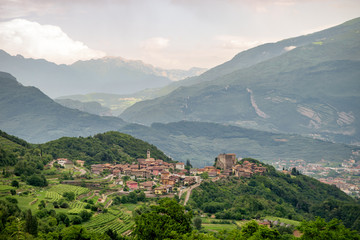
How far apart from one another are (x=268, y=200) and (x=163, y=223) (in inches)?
1800

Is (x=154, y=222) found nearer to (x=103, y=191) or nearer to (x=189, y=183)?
(x=103, y=191)

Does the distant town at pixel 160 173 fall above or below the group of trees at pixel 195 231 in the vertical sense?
below

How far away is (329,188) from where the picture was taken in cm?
11238

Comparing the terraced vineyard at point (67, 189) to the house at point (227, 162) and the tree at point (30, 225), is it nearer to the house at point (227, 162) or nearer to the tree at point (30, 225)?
the tree at point (30, 225)

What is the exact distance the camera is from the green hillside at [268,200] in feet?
234

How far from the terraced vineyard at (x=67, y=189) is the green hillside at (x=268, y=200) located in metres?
17.1

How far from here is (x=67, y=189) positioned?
65750 millimetres

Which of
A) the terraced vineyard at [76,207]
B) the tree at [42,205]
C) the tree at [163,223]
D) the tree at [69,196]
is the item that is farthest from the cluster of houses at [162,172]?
the tree at [163,223]

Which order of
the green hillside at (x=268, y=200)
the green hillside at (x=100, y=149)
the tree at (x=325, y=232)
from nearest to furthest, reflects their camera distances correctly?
the tree at (x=325, y=232) < the green hillside at (x=268, y=200) < the green hillside at (x=100, y=149)

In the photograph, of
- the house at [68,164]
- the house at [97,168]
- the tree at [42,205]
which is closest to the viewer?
the tree at [42,205]

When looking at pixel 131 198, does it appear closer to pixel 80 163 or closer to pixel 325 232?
pixel 80 163

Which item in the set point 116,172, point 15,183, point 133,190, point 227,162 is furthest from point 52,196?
point 227,162

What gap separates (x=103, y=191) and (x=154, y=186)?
34.1ft

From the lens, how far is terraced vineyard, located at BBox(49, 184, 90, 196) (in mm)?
63775
